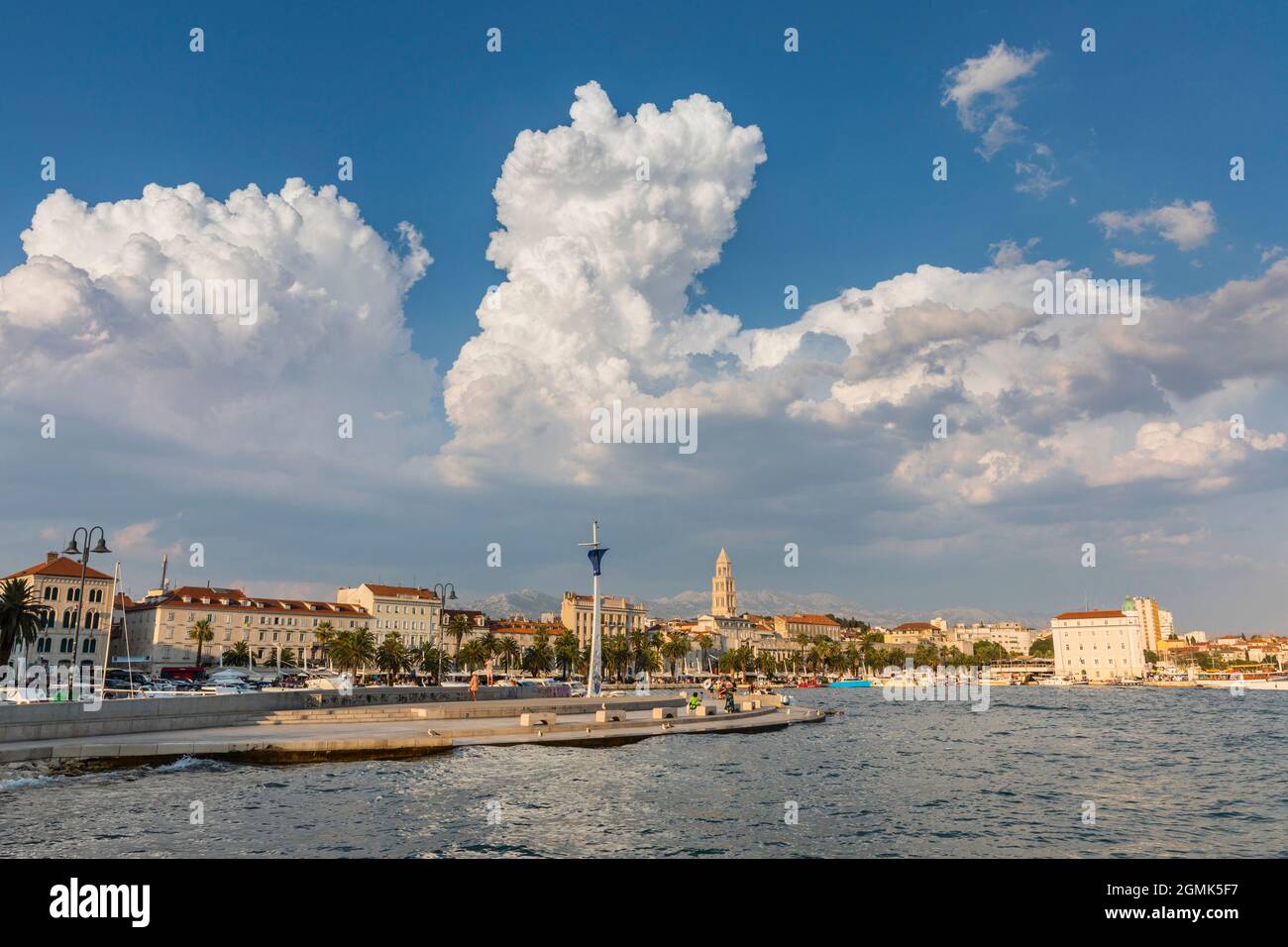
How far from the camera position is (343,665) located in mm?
117312

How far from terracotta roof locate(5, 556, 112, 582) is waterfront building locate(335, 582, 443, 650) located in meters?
45.6

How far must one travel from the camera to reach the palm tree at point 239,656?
12325cm

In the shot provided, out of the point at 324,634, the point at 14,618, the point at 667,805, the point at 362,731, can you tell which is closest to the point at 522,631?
the point at 324,634

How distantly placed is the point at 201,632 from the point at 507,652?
2105 inches

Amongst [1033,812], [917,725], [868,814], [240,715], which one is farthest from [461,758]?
[917,725]

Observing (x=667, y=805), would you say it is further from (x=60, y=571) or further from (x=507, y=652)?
(x=507, y=652)

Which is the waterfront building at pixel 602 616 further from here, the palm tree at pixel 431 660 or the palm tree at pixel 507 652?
the palm tree at pixel 431 660

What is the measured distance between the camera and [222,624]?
128 metres

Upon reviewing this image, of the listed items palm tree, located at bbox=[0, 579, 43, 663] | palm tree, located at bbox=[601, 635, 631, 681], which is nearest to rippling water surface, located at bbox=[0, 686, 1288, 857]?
palm tree, located at bbox=[0, 579, 43, 663]

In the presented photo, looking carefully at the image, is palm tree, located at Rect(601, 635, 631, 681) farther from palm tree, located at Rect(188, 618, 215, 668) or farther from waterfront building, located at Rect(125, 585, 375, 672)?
palm tree, located at Rect(188, 618, 215, 668)

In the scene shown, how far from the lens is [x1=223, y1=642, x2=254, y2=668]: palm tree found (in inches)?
4852

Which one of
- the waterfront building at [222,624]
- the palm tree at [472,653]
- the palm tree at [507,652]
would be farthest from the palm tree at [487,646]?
the waterfront building at [222,624]

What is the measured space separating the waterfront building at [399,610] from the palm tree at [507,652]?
11.7 metres
